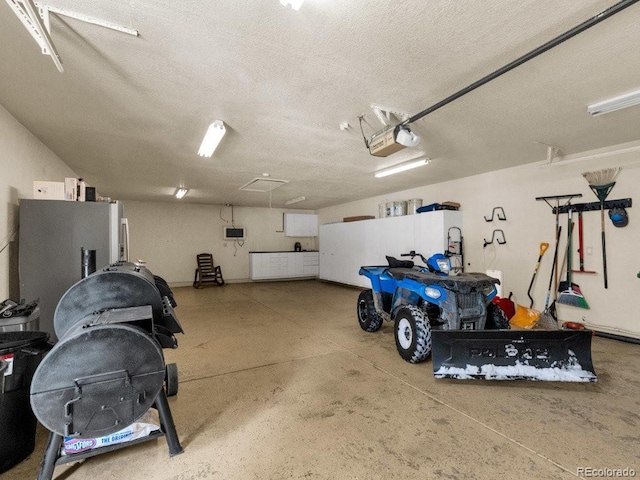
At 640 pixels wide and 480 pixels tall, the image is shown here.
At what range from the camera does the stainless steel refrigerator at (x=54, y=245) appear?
2586mm

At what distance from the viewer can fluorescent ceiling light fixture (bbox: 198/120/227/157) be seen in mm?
3014

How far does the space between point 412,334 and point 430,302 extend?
0.41 m

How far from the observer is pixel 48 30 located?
64.6 inches

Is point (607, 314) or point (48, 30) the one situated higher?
point (48, 30)

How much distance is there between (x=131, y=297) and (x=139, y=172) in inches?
170

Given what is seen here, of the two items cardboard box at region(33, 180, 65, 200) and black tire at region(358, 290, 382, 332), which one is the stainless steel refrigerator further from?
black tire at region(358, 290, 382, 332)

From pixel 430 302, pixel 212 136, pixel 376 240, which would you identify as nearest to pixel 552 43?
pixel 430 302

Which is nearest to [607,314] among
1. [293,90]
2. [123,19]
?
[293,90]

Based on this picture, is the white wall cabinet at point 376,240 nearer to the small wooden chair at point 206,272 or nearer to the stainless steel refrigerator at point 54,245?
the small wooden chair at point 206,272

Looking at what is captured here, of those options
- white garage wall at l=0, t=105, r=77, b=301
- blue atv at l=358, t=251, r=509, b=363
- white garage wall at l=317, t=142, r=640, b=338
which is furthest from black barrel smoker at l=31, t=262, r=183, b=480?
white garage wall at l=317, t=142, r=640, b=338

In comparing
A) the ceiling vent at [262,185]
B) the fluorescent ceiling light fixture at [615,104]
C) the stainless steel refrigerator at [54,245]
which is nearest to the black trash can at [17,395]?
the stainless steel refrigerator at [54,245]

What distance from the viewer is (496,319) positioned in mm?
3420

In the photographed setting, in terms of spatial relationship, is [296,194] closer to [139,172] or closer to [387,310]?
[139,172]

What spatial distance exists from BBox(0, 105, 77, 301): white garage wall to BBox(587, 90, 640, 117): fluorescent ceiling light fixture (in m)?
5.50
